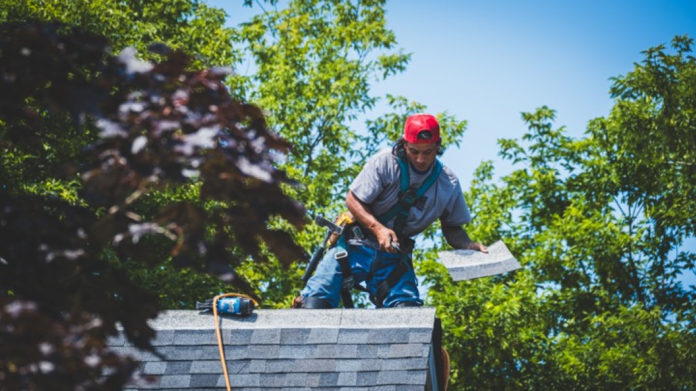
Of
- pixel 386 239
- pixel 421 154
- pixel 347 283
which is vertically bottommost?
pixel 347 283

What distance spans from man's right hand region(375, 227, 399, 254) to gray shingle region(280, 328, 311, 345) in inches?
26.6

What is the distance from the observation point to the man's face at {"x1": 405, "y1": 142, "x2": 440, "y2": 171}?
612 cm

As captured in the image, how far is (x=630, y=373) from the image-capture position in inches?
642

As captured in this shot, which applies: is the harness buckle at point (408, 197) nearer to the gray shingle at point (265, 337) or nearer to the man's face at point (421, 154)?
the man's face at point (421, 154)

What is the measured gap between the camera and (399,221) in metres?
6.30

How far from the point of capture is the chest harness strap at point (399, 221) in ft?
20.5

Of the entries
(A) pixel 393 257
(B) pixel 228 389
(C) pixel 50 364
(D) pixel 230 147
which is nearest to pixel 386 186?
(A) pixel 393 257

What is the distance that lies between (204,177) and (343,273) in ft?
11.4

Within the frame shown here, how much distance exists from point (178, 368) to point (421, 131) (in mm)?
1995

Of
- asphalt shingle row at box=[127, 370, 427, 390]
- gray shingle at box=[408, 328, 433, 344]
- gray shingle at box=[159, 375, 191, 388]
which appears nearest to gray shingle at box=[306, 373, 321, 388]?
asphalt shingle row at box=[127, 370, 427, 390]

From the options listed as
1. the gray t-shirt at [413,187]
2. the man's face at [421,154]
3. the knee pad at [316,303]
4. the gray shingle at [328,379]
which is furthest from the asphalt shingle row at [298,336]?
the man's face at [421,154]

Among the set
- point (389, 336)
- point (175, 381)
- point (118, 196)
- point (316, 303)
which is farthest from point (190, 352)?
point (118, 196)

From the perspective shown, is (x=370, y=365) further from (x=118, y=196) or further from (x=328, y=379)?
(x=118, y=196)

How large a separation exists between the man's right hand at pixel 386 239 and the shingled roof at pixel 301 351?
37 cm
